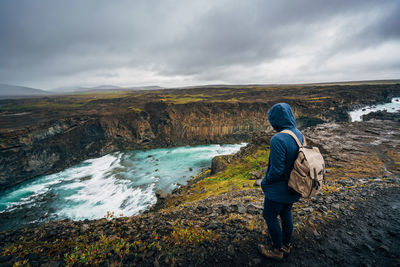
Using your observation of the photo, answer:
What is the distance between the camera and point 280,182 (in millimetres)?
2834

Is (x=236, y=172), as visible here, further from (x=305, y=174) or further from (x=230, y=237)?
(x=305, y=174)

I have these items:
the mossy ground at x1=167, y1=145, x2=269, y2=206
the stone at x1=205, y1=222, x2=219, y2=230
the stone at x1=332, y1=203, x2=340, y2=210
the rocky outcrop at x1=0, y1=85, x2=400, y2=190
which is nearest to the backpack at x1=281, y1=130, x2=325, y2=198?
the stone at x1=205, y1=222, x2=219, y2=230

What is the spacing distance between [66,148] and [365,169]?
4149cm

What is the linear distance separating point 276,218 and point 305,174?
1.06 meters

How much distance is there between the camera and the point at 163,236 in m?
4.34

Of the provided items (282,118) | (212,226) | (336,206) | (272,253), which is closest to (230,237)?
(212,226)

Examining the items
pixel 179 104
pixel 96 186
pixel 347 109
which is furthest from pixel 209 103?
pixel 347 109

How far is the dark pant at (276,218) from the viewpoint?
116 inches

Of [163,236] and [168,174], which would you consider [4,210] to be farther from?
[163,236]

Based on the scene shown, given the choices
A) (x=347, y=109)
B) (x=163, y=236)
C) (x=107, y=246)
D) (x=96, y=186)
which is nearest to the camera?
(x=107, y=246)

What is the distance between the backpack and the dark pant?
0.50m

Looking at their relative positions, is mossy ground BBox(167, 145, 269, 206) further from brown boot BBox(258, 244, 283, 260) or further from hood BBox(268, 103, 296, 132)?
hood BBox(268, 103, 296, 132)

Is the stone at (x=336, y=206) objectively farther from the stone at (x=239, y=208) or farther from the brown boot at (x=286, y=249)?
the brown boot at (x=286, y=249)

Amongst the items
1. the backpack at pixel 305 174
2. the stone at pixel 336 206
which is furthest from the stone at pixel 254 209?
the backpack at pixel 305 174
